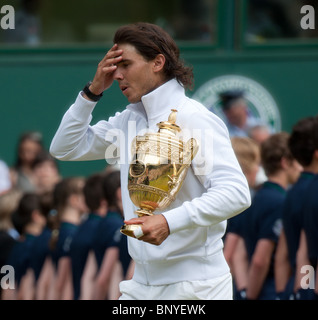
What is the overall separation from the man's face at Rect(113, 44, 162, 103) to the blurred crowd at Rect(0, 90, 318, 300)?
145 cm

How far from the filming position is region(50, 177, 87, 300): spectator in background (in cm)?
755

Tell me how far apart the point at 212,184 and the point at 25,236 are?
4895 millimetres

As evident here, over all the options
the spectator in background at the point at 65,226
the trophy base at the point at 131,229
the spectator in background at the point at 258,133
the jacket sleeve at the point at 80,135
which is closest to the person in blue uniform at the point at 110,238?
the spectator in background at the point at 65,226

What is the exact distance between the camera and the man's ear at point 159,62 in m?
3.97

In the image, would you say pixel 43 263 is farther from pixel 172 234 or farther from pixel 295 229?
pixel 172 234

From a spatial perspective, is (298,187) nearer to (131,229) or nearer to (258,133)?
(131,229)

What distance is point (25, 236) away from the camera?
27.6ft

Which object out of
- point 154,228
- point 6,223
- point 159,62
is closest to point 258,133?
point 6,223

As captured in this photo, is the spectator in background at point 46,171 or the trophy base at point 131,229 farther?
the spectator in background at point 46,171

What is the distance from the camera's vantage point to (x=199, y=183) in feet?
12.8

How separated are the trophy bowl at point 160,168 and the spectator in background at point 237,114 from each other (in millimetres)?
5680

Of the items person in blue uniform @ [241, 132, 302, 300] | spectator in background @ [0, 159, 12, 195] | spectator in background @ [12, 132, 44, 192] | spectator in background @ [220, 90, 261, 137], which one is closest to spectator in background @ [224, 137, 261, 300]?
person in blue uniform @ [241, 132, 302, 300]

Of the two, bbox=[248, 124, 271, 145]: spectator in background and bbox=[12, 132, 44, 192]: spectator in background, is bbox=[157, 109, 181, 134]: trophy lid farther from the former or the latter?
bbox=[12, 132, 44, 192]: spectator in background

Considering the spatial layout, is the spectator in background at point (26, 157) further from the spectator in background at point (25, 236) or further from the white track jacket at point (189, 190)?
the white track jacket at point (189, 190)
